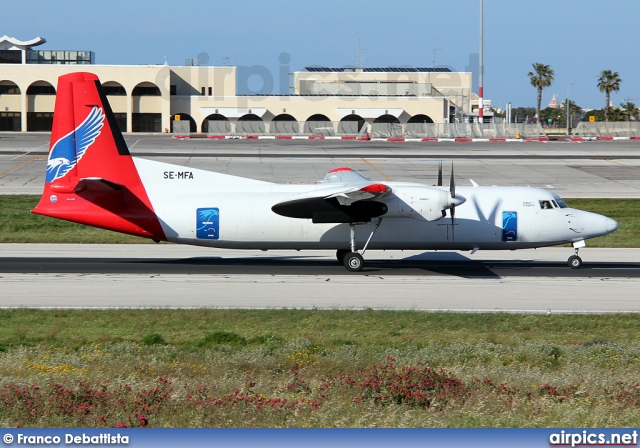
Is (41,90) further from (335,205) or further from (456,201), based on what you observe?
(456,201)

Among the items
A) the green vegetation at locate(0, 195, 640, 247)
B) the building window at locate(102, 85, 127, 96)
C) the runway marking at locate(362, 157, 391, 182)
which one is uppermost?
the building window at locate(102, 85, 127, 96)

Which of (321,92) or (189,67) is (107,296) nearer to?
(189,67)

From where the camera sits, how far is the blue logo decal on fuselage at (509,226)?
28531 mm

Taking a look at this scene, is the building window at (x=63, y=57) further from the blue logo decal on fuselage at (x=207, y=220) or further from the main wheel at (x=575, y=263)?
the main wheel at (x=575, y=263)

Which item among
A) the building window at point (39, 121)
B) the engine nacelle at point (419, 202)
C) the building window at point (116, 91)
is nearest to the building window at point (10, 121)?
the building window at point (39, 121)

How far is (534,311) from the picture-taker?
22.0m

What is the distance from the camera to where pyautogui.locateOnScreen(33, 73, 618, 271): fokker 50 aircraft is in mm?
26781

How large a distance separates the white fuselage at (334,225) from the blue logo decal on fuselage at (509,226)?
3cm

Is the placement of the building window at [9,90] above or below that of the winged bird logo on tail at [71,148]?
above

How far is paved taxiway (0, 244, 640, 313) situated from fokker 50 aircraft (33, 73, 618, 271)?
Result: 48.0 inches

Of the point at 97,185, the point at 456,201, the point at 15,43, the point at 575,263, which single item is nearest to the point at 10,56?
the point at 15,43

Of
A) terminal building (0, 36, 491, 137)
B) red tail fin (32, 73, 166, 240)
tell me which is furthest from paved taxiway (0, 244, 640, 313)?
terminal building (0, 36, 491, 137)

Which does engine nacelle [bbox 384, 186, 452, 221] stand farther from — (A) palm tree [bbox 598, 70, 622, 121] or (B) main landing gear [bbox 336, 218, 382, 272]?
(A) palm tree [bbox 598, 70, 622, 121]

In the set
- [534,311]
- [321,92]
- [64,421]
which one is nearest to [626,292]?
[534,311]
